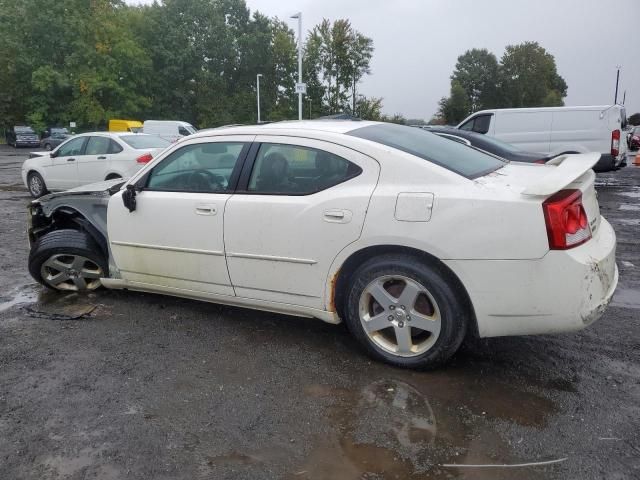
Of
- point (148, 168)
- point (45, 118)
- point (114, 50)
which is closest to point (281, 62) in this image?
point (114, 50)

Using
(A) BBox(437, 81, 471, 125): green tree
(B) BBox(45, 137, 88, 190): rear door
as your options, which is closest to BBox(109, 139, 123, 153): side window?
(B) BBox(45, 137, 88, 190): rear door

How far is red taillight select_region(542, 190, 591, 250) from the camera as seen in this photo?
279cm

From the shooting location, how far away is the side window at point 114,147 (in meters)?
10.4

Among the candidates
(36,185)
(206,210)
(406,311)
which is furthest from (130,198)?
(36,185)

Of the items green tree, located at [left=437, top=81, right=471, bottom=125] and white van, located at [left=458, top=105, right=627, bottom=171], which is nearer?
white van, located at [left=458, top=105, right=627, bottom=171]

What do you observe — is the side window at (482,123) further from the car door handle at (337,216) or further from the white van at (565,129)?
the car door handle at (337,216)

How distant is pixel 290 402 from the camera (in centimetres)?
298

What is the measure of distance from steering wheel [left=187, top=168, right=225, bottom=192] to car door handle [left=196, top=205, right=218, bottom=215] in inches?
6.3

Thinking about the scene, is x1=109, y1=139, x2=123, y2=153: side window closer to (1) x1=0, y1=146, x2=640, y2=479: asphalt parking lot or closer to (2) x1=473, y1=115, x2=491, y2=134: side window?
(1) x1=0, y1=146, x2=640, y2=479: asphalt parking lot

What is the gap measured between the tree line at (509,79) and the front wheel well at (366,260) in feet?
217

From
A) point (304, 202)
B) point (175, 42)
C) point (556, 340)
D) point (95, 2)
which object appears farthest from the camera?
point (175, 42)

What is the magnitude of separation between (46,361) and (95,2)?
50.6 metres

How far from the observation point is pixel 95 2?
4591 cm

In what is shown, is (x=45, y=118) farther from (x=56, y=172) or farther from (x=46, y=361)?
(x=46, y=361)
